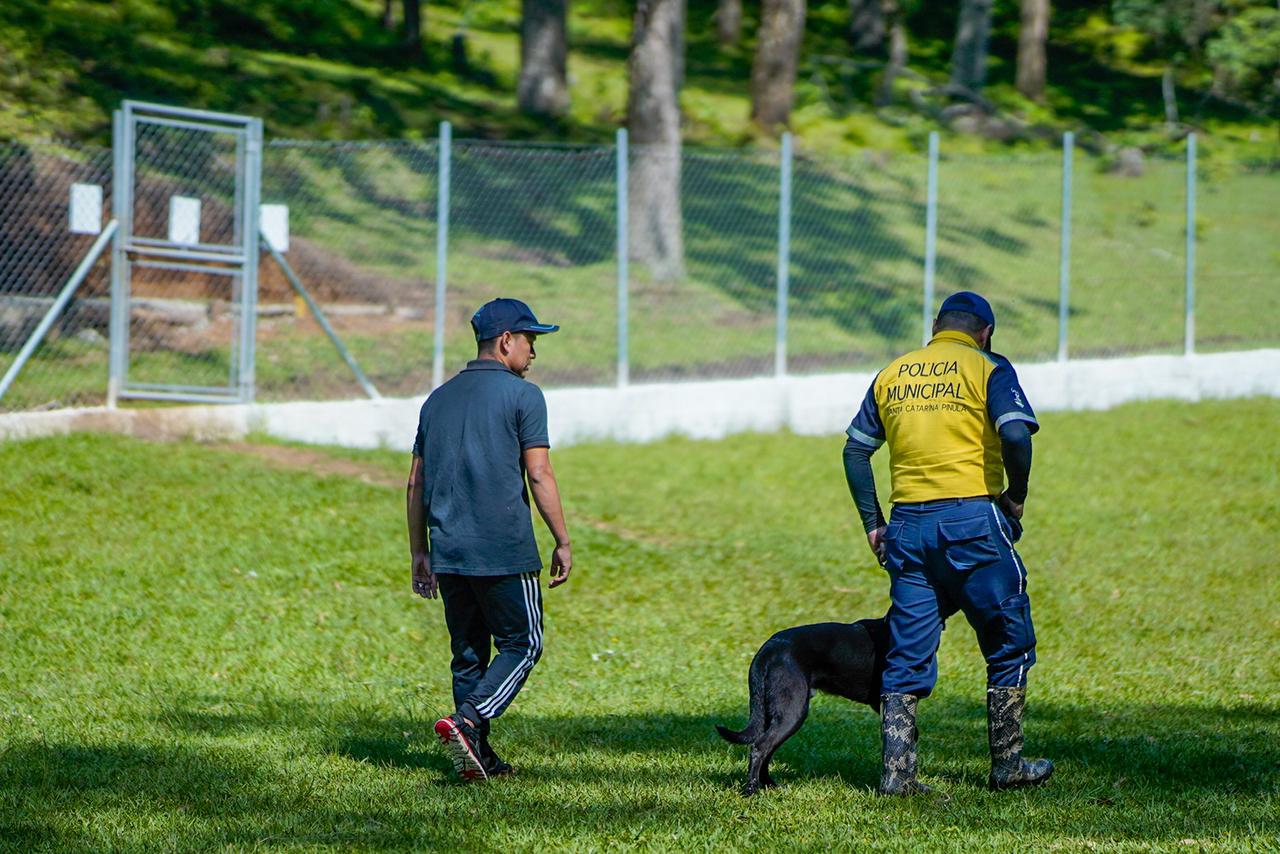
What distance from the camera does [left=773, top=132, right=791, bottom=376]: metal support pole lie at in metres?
13.9

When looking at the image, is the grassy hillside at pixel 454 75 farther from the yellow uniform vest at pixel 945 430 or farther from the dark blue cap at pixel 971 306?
the yellow uniform vest at pixel 945 430

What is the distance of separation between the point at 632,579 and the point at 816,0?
33.6 meters

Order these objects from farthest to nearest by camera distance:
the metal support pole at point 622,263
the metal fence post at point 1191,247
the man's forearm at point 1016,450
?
the metal fence post at point 1191,247 → the metal support pole at point 622,263 → the man's forearm at point 1016,450

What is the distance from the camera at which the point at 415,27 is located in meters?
30.0

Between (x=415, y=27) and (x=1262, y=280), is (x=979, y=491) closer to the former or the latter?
(x=1262, y=280)

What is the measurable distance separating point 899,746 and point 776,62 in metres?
22.2

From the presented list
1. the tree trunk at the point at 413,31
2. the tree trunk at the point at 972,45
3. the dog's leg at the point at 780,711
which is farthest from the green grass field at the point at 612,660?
the tree trunk at the point at 972,45

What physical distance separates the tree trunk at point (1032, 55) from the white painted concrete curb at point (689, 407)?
18.0 metres

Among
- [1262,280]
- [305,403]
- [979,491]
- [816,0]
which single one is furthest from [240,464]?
[816,0]

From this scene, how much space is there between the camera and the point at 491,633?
5688 mm

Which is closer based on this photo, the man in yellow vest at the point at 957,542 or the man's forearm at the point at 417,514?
the man in yellow vest at the point at 957,542

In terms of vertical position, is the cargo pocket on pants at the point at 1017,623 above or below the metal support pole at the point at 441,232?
below

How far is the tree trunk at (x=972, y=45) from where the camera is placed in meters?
31.8

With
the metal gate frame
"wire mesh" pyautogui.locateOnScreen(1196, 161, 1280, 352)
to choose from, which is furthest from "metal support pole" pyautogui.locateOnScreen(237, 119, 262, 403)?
"wire mesh" pyautogui.locateOnScreen(1196, 161, 1280, 352)
